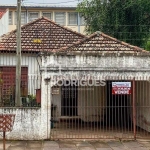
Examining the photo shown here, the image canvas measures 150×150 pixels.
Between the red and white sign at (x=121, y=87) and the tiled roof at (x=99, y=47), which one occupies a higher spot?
the tiled roof at (x=99, y=47)

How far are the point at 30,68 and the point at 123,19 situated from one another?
10.2 metres

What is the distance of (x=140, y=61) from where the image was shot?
13578 millimetres

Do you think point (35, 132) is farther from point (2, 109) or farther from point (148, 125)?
point (148, 125)

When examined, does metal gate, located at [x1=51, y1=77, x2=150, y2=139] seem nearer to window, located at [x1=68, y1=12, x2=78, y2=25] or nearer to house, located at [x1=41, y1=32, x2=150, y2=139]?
house, located at [x1=41, y1=32, x2=150, y2=139]

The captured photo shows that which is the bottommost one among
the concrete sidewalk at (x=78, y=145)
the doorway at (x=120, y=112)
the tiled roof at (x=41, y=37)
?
the concrete sidewalk at (x=78, y=145)

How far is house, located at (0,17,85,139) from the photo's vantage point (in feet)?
42.2

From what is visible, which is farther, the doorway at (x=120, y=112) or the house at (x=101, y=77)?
the doorway at (x=120, y=112)

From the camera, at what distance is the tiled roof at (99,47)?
45.5 ft

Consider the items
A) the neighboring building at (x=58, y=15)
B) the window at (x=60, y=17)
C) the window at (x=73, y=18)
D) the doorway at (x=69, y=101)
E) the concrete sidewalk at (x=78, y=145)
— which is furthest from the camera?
the window at (x=73, y=18)

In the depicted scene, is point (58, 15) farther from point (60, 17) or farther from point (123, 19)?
point (123, 19)

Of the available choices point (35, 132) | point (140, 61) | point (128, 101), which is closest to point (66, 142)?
point (35, 132)

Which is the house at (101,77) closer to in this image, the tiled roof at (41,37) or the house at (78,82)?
the house at (78,82)

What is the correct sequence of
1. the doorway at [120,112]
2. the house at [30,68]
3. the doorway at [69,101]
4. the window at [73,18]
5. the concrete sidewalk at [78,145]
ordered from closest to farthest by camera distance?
the concrete sidewalk at [78,145] < the house at [30,68] < the doorway at [120,112] < the doorway at [69,101] < the window at [73,18]

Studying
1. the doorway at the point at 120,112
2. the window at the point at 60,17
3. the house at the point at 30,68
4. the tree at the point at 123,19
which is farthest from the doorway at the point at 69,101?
the window at the point at 60,17
